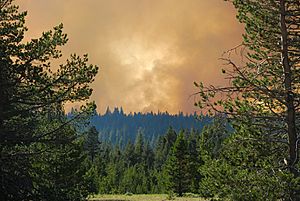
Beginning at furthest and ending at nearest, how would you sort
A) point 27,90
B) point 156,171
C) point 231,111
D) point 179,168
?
point 156,171 < point 179,168 < point 27,90 < point 231,111

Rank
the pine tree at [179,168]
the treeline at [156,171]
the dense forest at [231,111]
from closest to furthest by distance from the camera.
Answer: the dense forest at [231,111]
the pine tree at [179,168]
the treeline at [156,171]

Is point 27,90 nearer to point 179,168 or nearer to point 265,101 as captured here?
point 265,101

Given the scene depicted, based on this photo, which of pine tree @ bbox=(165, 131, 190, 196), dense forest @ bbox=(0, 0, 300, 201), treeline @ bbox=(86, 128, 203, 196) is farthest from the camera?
treeline @ bbox=(86, 128, 203, 196)

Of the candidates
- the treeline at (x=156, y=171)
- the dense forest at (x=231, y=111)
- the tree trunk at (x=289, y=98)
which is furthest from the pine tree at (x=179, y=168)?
the tree trunk at (x=289, y=98)

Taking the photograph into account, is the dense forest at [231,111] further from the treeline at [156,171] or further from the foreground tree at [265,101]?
the treeline at [156,171]

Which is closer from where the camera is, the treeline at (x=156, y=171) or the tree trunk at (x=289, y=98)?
the tree trunk at (x=289, y=98)

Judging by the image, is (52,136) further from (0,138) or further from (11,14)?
(11,14)

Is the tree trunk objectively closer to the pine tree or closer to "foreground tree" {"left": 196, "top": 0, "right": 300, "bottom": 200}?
"foreground tree" {"left": 196, "top": 0, "right": 300, "bottom": 200}

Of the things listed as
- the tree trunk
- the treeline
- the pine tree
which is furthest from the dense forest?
the pine tree

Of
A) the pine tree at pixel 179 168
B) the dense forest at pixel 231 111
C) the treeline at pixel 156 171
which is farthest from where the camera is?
the treeline at pixel 156 171

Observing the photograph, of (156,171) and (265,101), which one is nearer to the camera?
(265,101)

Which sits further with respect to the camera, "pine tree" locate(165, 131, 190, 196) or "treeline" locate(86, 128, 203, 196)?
"treeline" locate(86, 128, 203, 196)

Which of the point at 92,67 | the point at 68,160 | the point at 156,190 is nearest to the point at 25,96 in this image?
the point at 92,67

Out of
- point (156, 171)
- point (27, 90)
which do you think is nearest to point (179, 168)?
point (156, 171)
